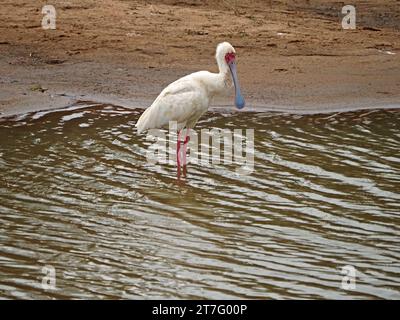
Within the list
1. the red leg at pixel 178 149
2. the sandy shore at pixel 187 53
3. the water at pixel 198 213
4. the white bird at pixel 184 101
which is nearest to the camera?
the water at pixel 198 213

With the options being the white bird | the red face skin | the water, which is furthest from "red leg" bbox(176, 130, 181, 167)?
the red face skin

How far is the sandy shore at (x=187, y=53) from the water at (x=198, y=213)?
1.27 m

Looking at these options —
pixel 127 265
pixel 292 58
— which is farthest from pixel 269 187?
pixel 292 58

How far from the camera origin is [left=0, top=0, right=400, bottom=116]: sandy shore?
42.7 feet

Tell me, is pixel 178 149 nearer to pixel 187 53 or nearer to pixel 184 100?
pixel 184 100

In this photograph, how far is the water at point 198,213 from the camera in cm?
691

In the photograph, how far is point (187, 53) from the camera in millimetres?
14836

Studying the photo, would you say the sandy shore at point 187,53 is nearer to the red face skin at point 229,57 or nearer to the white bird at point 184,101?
the red face skin at point 229,57

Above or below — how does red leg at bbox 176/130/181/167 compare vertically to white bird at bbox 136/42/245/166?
below

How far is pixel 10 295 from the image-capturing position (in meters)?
6.54

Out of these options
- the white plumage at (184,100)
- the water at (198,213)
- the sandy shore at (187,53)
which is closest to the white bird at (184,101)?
the white plumage at (184,100)

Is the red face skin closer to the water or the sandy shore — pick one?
the water

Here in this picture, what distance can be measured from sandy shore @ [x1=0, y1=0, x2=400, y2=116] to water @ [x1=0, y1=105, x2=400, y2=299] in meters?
1.27
